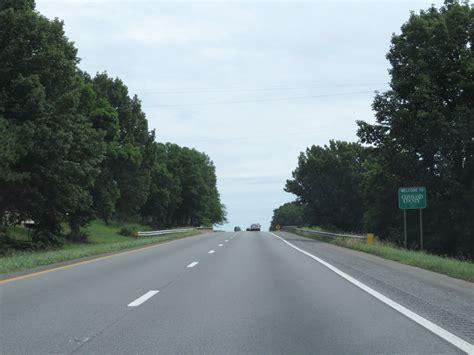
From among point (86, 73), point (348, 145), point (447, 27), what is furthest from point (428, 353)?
point (348, 145)

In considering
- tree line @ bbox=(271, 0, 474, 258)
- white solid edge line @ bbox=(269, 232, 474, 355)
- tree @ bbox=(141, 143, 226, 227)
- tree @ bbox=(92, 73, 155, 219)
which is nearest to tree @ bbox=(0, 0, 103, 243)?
tree @ bbox=(92, 73, 155, 219)

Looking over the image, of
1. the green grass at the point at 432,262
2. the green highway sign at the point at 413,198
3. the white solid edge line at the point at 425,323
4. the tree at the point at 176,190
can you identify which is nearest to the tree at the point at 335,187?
the tree at the point at 176,190

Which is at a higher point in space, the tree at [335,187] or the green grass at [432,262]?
the tree at [335,187]

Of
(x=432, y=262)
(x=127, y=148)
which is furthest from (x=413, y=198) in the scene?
(x=127, y=148)

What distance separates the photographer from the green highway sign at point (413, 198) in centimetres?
2545

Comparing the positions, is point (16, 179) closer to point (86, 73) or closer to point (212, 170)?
point (86, 73)

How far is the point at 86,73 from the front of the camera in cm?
4962

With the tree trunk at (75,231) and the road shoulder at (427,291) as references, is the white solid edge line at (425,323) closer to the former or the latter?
the road shoulder at (427,291)

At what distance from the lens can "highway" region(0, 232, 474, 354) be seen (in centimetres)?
649

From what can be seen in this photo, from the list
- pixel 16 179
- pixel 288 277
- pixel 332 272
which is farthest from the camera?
pixel 16 179

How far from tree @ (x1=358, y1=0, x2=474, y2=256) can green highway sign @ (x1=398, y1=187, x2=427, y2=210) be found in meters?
8.46

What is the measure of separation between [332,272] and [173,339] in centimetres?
915

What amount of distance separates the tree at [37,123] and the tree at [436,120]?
21.3 metres

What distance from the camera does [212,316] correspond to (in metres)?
8.34
